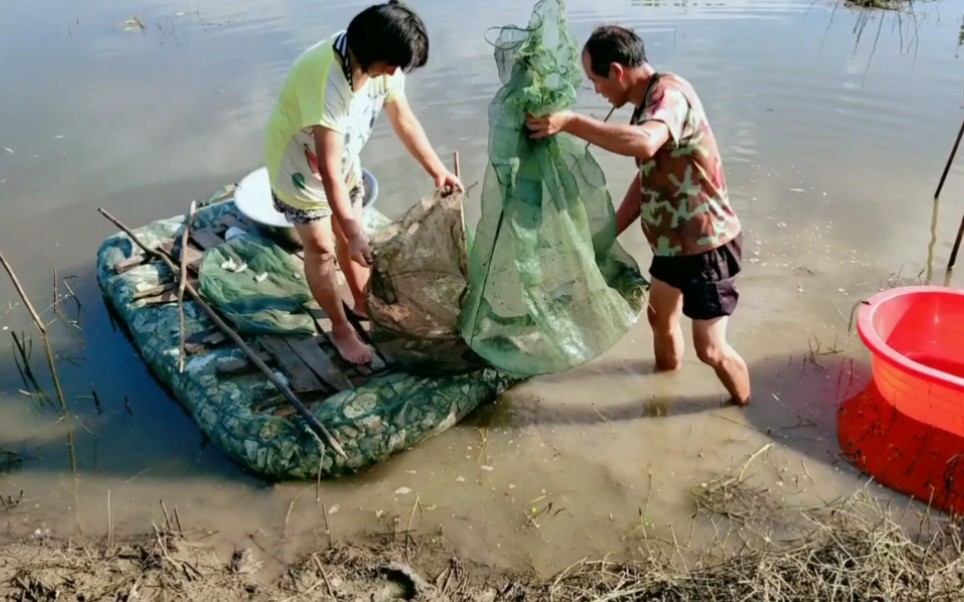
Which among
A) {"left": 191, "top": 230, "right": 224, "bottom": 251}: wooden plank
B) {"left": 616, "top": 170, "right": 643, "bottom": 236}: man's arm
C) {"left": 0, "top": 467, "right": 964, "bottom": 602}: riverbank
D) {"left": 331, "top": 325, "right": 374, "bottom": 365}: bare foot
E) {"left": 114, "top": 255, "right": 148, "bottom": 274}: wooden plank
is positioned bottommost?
{"left": 0, "top": 467, "right": 964, "bottom": 602}: riverbank

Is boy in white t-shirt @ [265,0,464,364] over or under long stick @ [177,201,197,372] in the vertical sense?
over

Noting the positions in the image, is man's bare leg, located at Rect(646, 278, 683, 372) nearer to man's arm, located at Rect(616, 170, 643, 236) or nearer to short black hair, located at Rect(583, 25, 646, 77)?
man's arm, located at Rect(616, 170, 643, 236)

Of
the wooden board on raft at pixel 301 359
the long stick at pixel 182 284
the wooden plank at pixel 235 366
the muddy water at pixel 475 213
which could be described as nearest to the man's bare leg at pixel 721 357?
the muddy water at pixel 475 213

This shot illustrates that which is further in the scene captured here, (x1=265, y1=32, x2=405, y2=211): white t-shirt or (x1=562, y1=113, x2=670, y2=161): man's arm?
(x1=265, y1=32, x2=405, y2=211): white t-shirt

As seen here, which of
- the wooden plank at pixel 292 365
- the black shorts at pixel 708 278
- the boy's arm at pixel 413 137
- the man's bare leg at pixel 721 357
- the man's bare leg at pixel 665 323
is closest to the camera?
the black shorts at pixel 708 278

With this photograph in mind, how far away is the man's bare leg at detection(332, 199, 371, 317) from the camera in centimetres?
350

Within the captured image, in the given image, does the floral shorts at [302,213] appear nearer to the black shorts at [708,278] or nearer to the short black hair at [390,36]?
the short black hair at [390,36]

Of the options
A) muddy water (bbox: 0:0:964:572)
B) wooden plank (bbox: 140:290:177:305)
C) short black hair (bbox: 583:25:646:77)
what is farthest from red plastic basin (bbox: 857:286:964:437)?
wooden plank (bbox: 140:290:177:305)

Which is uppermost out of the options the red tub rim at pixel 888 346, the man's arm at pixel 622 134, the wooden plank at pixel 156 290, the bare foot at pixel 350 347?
the man's arm at pixel 622 134

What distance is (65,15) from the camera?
9.61 m

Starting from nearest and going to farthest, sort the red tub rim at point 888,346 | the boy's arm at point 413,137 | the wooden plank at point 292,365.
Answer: the red tub rim at point 888,346
the boy's arm at point 413,137
the wooden plank at point 292,365

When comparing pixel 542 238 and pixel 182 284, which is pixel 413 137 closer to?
pixel 542 238

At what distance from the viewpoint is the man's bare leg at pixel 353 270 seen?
11.5 feet

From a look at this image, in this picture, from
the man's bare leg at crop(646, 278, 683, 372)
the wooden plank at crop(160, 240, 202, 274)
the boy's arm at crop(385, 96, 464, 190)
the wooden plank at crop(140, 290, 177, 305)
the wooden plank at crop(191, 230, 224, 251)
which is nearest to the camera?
the man's bare leg at crop(646, 278, 683, 372)
